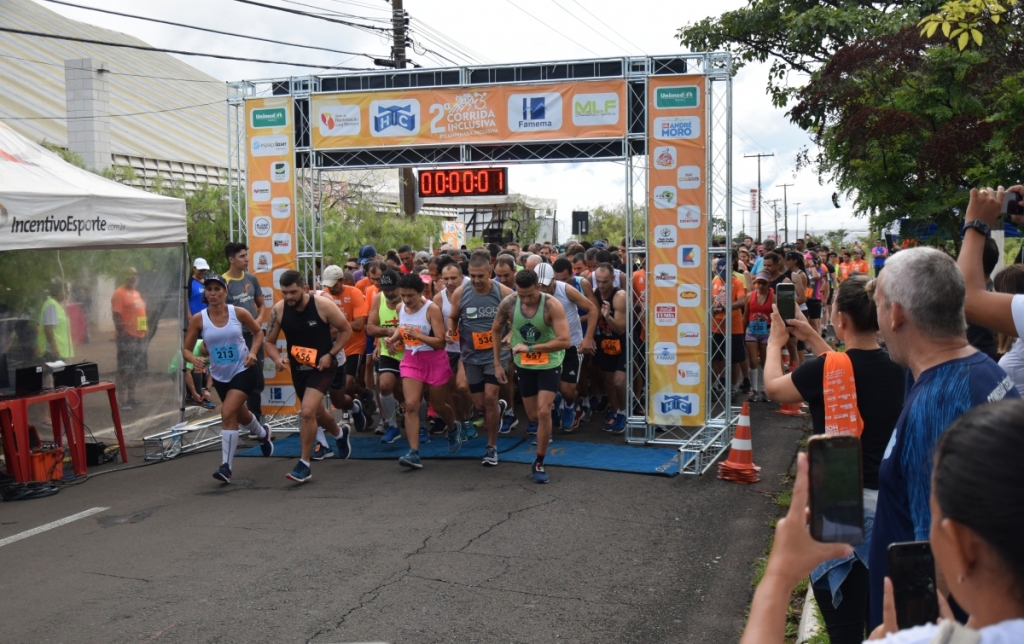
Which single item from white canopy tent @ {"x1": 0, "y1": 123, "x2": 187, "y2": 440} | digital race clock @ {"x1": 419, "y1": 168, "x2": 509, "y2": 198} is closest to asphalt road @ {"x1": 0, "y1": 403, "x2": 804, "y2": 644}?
white canopy tent @ {"x1": 0, "y1": 123, "x2": 187, "y2": 440}

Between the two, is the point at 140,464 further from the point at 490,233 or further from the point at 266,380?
the point at 490,233

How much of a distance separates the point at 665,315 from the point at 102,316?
6.55 m

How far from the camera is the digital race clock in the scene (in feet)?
39.1

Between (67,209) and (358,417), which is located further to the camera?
(358,417)

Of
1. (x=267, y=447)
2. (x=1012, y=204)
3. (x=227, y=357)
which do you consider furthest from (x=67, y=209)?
(x=1012, y=204)

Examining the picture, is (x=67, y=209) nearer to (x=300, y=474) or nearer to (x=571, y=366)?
(x=300, y=474)

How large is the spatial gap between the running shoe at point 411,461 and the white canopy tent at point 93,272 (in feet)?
11.8

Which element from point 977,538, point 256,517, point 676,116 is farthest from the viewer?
point 676,116

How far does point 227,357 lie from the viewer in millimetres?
9203

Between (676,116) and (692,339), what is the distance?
2.43 meters

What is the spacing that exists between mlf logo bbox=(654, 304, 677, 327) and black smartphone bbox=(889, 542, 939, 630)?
9.02 m

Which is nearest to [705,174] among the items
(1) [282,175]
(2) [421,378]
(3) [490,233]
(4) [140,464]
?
(2) [421,378]

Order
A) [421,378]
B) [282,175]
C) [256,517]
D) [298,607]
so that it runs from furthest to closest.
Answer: [282,175]
[421,378]
[256,517]
[298,607]

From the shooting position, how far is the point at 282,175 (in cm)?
1203
